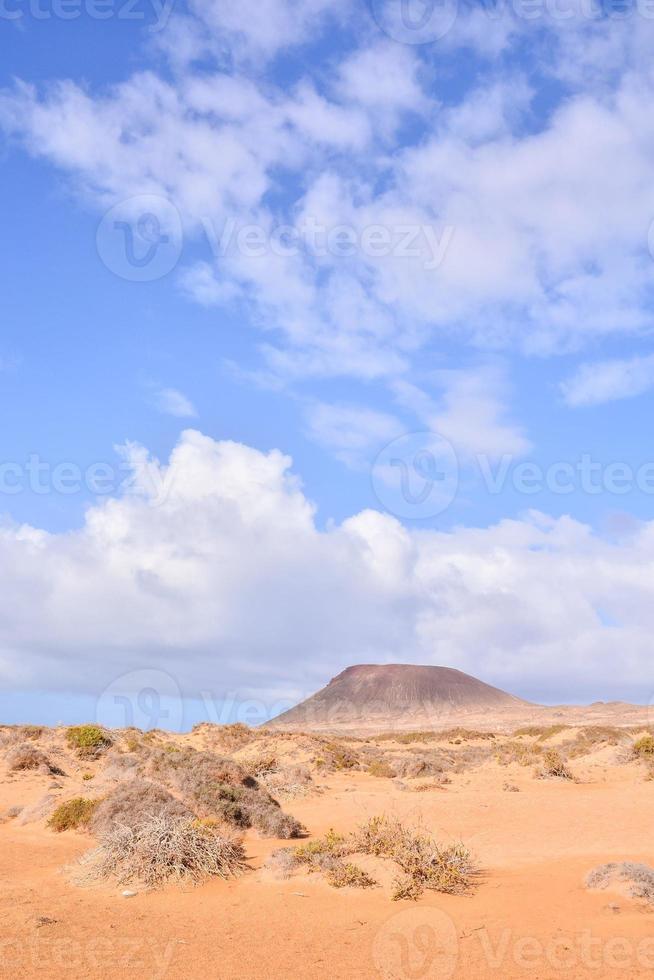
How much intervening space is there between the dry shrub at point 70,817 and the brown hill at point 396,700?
7339 cm

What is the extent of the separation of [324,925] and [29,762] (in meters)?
18.4

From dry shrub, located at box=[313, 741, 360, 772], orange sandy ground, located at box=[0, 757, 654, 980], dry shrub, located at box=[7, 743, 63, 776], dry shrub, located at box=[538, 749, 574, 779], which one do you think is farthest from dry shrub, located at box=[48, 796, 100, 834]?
dry shrub, located at box=[538, 749, 574, 779]

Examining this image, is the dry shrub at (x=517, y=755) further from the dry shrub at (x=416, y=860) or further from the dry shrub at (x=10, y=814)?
the dry shrub at (x=416, y=860)

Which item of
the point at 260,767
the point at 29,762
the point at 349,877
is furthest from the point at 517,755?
the point at 349,877

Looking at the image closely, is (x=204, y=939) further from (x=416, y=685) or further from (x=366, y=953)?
(x=416, y=685)

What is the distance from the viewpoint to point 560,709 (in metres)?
91.4

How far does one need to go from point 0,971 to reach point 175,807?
21.1 feet

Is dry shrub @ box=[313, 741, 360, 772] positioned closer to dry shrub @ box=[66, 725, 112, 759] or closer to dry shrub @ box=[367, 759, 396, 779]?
dry shrub @ box=[367, 759, 396, 779]

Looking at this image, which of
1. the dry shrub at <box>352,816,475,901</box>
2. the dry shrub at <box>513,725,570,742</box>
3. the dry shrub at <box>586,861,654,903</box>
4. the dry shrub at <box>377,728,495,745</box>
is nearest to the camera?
the dry shrub at <box>586,861,654,903</box>

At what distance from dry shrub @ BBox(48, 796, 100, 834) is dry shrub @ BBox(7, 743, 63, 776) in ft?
28.3

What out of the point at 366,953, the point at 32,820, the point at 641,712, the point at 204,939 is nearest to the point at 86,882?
the point at 204,939

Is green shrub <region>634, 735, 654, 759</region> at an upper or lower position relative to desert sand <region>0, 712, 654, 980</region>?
upper

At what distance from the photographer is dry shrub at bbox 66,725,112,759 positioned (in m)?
28.0

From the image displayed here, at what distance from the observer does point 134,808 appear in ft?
45.2
